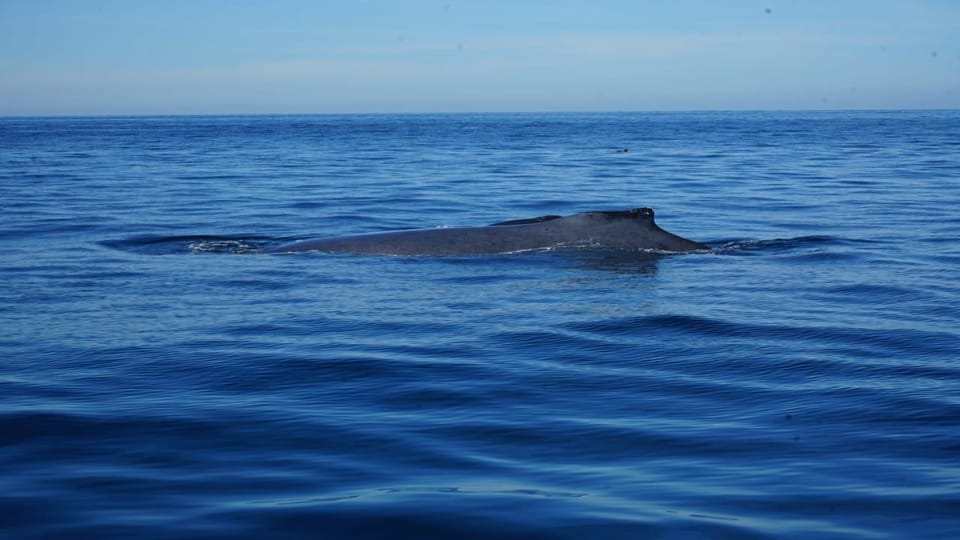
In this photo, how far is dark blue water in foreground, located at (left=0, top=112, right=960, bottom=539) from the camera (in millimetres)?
4996

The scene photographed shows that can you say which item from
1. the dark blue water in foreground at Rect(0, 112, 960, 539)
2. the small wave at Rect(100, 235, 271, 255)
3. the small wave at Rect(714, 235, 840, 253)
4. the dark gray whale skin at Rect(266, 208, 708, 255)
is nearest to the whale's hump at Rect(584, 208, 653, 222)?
the dark gray whale skin at Rect(266, 208, 708, 255)

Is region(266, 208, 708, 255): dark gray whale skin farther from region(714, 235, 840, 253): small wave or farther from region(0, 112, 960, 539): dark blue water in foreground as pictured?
region(714, 235, 840, 253): small wave

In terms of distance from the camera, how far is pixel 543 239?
14.5 m

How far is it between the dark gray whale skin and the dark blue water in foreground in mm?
376

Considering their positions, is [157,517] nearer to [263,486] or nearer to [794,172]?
[263,486]

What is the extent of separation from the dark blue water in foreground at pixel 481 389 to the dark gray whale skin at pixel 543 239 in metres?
0.38

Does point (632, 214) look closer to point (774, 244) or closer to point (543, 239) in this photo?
point (543, 239)

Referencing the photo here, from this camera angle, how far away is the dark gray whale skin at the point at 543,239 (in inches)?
564

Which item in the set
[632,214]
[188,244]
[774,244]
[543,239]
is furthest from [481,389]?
[188,244]

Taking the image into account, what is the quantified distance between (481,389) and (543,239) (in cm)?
725

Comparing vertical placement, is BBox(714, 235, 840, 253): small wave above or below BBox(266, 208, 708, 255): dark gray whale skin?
below

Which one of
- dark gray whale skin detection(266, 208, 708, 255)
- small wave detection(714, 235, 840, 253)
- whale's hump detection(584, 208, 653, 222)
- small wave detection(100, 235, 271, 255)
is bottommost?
small wave detection(714, 235, 840, 253)

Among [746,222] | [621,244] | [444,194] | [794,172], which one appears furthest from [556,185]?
[621,244]

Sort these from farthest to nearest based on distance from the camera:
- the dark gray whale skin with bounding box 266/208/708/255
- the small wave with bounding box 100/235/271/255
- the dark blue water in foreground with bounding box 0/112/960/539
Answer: the small wave with bounding box 100/235/271/255 → the dark gray whale skin with bounding box 266/208/708/255 → the dark blue water in foreground with bounding box 0/112/960/539
